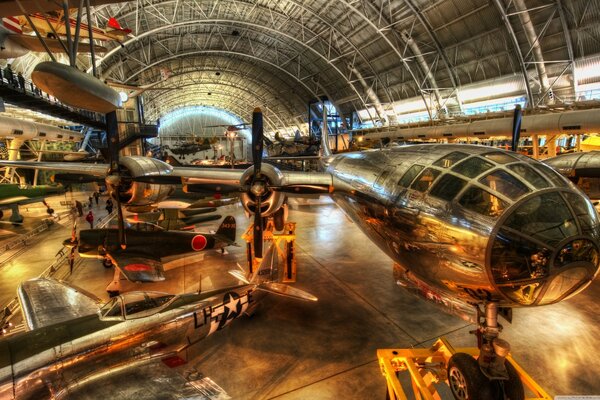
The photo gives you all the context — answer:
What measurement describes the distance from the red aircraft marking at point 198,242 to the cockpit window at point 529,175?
10.1m

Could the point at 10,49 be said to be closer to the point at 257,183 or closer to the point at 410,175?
the point at 257,183

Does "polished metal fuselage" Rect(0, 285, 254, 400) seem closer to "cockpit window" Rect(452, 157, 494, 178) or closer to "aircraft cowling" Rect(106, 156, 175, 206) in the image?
"aircraft cowling" Rect(106, 156, 175, 206)

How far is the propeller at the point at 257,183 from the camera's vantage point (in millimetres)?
8102

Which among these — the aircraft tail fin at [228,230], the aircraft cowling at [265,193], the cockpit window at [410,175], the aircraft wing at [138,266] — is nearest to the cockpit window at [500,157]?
the cockpit window at [410,175]

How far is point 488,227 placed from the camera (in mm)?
3658

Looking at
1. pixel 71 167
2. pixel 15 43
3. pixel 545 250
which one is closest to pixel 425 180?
pixel 545 250

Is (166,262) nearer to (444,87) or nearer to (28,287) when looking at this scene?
(28,287)

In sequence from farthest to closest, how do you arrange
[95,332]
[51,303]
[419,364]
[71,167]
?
1. [71,167]
2. [51,303]
3. [95,332]
4. [419,364]

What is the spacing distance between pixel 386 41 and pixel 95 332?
3349 cm

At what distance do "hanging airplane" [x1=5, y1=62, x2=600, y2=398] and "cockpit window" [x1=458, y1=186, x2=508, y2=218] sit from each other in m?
0.01

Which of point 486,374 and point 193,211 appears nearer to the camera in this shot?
point 486,374

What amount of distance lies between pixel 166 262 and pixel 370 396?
9.35 metres

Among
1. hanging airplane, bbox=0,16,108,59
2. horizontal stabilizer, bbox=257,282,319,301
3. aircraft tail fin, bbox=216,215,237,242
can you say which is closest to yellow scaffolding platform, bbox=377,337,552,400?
horizontal stabilizer, bbox=257,282,319,301

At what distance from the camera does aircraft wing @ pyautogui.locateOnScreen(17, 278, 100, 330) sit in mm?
6527
